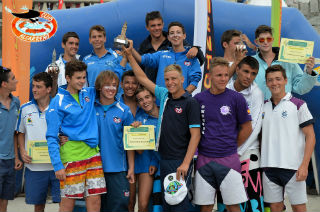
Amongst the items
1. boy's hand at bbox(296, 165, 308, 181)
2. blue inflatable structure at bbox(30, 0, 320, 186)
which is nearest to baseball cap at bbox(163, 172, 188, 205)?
boy's hand at bbox(296, 165, 308, 181)

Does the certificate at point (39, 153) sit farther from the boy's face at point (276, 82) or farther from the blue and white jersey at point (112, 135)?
the boy's face at point (276, 82)

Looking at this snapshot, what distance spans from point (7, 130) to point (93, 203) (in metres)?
1.42

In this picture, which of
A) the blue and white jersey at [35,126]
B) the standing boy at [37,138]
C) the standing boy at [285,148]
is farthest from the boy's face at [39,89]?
the standing boy at [285,148]

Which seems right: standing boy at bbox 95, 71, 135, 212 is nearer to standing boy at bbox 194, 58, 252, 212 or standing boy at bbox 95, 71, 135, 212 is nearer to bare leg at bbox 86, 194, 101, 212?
bare leg at bbox 86, 194, 101, 212

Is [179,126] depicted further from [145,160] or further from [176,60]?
[176,60]

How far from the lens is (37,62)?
5.62 meters

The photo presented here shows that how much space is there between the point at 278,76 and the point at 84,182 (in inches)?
74.1

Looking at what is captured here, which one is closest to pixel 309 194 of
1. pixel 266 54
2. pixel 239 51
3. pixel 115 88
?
pixel 266 54

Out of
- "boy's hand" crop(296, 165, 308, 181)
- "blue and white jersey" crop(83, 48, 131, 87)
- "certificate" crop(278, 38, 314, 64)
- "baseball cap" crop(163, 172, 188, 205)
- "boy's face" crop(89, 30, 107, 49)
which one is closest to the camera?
"baseball cap" crop(163, 172, 188, 205)

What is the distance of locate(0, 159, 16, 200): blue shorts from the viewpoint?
4238 mm

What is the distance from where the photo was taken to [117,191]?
141 inches

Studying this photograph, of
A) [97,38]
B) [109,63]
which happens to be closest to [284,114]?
[109,63]

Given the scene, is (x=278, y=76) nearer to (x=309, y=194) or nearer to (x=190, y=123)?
(x=190, y=123)

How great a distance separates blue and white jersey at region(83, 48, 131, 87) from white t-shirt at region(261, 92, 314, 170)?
161 centimetres
